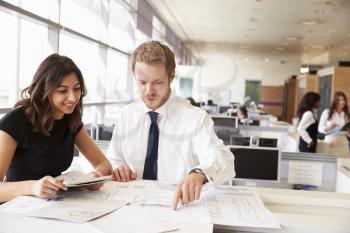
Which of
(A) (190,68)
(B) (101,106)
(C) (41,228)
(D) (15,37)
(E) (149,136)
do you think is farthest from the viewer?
(A) (190,68)

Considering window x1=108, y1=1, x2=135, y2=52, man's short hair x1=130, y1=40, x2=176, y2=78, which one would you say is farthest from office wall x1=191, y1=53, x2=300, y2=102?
man's short hair x1=130, y1=40, x2=176, y2=78

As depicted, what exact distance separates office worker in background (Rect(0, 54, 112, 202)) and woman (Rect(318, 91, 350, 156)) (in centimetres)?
571

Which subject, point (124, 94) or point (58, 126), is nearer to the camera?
point (58, 126)

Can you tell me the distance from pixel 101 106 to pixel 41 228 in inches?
262

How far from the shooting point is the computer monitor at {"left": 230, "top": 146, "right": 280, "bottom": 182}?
280cm

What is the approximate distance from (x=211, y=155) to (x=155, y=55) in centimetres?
41

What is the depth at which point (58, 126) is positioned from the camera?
1.67m

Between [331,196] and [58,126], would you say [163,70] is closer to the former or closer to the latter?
[58,126]

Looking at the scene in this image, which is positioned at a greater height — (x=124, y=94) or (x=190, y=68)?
(x=190, y=68)

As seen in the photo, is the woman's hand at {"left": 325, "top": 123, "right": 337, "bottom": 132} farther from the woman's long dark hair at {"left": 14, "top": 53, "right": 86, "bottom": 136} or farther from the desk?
the woman's long dark hair at {"left": 14, "top": 53, "right": 86, "bottom": 136}

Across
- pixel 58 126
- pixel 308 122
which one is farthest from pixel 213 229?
pixel 308 122

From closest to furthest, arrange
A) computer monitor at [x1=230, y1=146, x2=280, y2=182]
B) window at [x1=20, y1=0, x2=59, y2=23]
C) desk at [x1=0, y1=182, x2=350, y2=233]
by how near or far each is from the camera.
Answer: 1. desk at [x1=0, y1=182, x2=350, y2=233]
2. computer monitor at [x1=230, y1=146, x2=280, y2=182]
3. window at [x1=20, y1=0, x2=59, y2=23]

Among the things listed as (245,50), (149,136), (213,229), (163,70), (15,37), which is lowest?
(213,229)

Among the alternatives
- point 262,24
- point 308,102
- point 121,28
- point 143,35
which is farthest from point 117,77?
point 262,24
